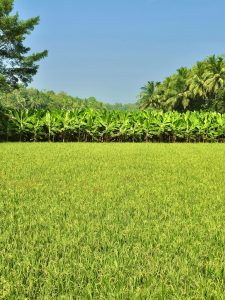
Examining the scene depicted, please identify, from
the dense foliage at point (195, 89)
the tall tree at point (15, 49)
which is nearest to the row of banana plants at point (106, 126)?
the tall tree at point (15, 49)

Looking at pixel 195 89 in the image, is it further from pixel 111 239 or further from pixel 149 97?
pixel 111 239

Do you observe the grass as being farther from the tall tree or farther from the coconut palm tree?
the coconut palm tree

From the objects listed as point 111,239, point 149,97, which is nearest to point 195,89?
point 149,97

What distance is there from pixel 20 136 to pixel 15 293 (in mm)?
15787

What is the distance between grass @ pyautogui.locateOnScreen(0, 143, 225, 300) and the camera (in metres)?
2.43

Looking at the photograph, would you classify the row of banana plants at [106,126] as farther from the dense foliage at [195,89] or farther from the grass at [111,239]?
the dense foliage at [195,89]

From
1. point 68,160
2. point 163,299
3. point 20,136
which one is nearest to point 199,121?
point 20,136

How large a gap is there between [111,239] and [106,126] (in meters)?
15.4

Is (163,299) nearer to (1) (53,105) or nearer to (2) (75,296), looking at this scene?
(2) (75,296)

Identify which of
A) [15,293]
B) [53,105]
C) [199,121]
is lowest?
[15,293]

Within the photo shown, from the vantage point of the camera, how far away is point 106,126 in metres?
18.6

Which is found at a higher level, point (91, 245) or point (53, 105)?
point (53, 105)

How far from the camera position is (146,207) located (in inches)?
179

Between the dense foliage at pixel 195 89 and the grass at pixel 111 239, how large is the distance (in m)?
42.8
